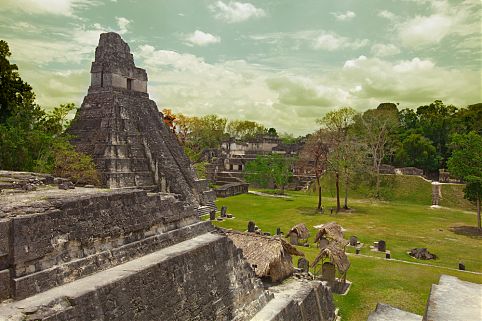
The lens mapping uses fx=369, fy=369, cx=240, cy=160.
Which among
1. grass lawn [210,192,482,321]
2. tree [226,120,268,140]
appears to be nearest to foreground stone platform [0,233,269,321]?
grass lawn [210,192,482,321]

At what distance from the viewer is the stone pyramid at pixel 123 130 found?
20938mm

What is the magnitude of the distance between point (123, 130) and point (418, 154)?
40546 millimetres

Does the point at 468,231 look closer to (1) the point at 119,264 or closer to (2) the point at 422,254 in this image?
(2) the point at 422,254

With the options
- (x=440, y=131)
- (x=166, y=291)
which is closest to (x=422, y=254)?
(x=166, y=291)

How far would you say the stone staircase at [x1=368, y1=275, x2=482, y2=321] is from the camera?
26.9 feet

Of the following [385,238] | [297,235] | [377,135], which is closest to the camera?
[297,235]

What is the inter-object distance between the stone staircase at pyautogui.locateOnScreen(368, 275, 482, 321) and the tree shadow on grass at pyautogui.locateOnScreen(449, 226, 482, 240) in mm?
16794

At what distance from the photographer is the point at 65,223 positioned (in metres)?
6.23

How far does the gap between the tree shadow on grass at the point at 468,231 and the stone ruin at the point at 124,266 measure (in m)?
17.7

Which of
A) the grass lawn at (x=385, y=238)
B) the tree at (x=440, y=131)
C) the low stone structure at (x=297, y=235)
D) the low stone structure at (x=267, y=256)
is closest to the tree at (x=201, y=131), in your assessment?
the grass lawn at (x=385, y=238)

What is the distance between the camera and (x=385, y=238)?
24.1 meters

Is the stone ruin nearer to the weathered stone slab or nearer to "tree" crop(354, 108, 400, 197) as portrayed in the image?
the weathered stone slab

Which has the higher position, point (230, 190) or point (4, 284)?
point (4, 284)

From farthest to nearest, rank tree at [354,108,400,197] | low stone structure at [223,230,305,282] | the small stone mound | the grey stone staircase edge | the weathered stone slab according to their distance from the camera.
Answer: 1. tree at [354,108,400,197]
2. the small stone mound
3. low stone structure at [223,230,305,282]
4. the weathered stone slab
5. the grey stone staircase edge
